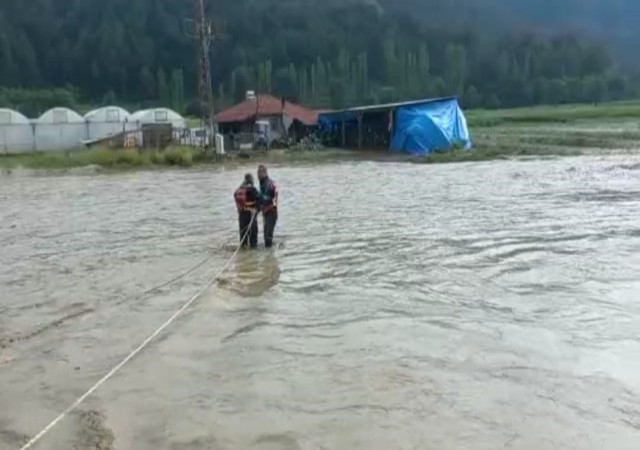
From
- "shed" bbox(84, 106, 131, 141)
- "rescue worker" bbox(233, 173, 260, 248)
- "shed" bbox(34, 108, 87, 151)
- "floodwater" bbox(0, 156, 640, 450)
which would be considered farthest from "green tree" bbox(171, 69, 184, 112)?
"rescue worker" bbox(233, 173, 260, 248)

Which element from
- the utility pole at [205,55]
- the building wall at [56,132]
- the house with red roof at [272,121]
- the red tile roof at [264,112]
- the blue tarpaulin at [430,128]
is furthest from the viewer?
the building wall at [56,132]

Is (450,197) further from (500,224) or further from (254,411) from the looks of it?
(254,411)

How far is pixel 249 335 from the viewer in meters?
8.91

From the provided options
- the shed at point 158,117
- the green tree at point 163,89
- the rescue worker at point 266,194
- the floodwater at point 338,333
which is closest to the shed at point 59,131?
the shed at point 158,117

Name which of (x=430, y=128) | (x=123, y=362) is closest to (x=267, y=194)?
(x=123, y=362)

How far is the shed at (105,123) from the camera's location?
6312 centimetres

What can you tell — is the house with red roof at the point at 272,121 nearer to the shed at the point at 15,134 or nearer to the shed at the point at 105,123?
the shed at the point at 105,123

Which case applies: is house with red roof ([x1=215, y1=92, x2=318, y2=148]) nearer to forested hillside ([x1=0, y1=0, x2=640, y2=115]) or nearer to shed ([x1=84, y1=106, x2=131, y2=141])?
shed ([x1=84, y1=106, x2=131, y2=141])

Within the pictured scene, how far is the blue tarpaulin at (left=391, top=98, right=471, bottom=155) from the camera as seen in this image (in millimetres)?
42094

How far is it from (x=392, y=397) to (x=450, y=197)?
15567mm

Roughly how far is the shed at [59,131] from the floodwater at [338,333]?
147 feet

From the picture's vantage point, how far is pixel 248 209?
45.8 ft

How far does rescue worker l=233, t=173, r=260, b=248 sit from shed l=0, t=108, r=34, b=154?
161 ft

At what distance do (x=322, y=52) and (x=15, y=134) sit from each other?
80084 mm
